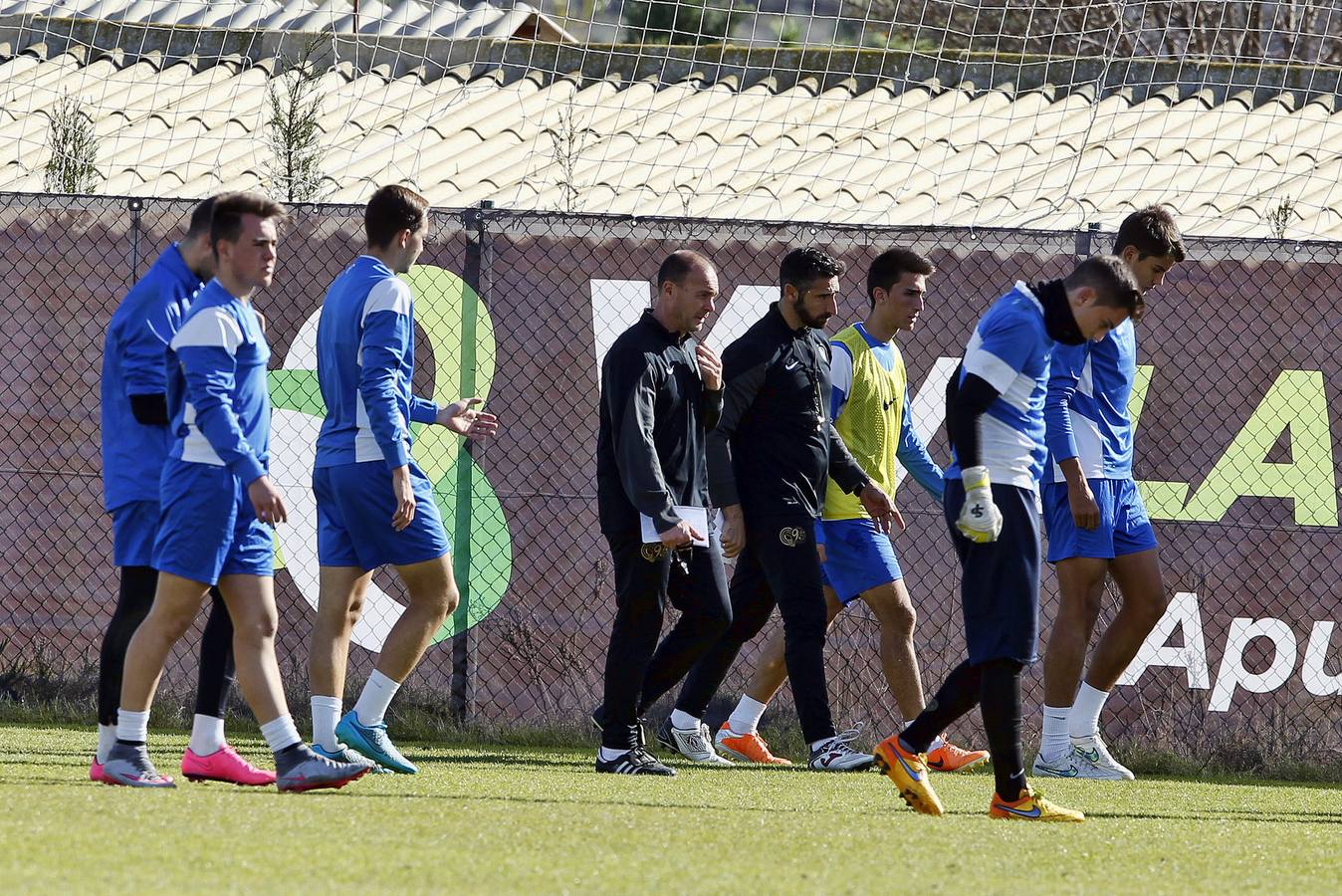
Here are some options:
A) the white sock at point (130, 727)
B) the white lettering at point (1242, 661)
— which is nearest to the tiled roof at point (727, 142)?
the white lettering at point (1242, 661)

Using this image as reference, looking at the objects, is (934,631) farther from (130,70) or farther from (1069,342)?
(130,70)

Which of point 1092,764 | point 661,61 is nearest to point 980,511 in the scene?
point 1092,764

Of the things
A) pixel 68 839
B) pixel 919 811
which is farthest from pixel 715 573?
pixel 68 839

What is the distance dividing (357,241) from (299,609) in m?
1.78

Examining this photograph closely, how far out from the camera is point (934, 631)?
788cm

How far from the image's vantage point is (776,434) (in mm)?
6645

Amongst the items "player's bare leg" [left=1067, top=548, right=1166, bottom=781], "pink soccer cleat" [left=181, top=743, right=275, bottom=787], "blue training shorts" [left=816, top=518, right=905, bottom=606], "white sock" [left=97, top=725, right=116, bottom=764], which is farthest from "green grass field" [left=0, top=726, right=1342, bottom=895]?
"blue training shorts" [left=816, top=518, right=905, bottom=606]

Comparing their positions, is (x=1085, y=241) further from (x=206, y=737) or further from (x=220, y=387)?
(x=206, y=737)

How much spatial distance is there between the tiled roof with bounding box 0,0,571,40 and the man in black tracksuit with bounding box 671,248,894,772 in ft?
32.1

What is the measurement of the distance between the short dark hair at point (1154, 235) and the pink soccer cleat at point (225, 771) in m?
3.85

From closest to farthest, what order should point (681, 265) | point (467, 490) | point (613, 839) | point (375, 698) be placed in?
point (613, 839)
point (375, 698)
point (681, 265)
point (467, 490)

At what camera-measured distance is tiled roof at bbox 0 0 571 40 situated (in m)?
16.1

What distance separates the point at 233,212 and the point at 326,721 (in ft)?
6.09

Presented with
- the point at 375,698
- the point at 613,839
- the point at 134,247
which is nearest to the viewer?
the point at 613,839
